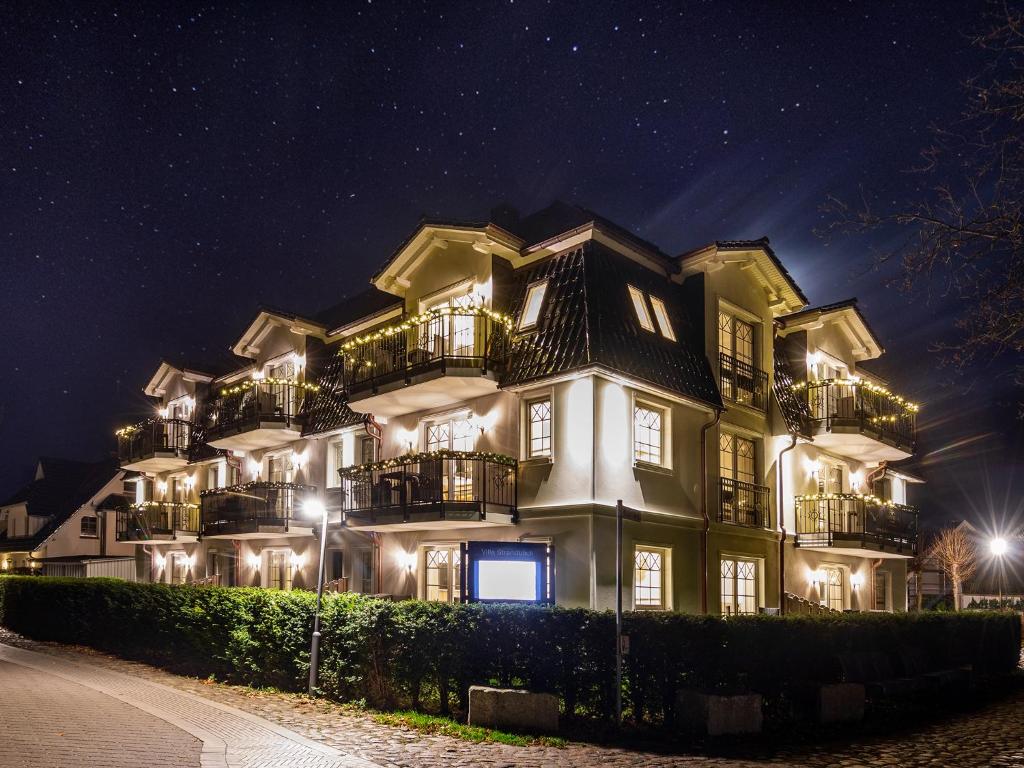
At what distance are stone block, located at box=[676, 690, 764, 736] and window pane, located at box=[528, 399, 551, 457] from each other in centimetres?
759

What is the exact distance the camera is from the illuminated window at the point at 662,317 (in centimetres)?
2127

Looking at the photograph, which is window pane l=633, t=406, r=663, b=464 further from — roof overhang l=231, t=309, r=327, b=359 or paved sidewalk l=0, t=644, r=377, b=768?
roof overhang l=231, t=309, r=327, b=359

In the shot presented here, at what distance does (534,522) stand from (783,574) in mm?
7649

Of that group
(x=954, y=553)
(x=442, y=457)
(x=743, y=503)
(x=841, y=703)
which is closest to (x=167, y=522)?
(x=442, y=457)

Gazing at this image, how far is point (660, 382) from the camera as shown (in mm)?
19688

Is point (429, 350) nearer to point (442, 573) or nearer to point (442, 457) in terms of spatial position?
point (442, 457)

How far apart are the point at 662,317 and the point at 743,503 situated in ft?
16.4

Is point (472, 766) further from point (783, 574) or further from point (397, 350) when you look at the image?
point (783, 574)

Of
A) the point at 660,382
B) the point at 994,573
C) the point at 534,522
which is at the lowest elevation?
the point at 994,573

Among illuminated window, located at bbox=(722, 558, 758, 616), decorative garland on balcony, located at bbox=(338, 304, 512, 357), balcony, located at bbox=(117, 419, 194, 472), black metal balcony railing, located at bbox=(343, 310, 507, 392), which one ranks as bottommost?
illuminated window, located at bbox=(722, 558, 758, 616)

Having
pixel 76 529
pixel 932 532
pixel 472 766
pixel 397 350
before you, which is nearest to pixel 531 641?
pixel 472 766

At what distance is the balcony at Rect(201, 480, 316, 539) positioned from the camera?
1033 inches

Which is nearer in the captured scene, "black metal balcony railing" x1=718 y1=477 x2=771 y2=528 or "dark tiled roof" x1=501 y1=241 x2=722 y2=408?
"dark tiled roof" x1=501 y1=241 x2=722 y2=408

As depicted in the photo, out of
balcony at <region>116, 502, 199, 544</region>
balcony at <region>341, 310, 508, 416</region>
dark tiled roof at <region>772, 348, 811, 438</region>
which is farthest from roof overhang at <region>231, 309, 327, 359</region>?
dark tiled roof at <region>772, 348, 811, 438</region>
